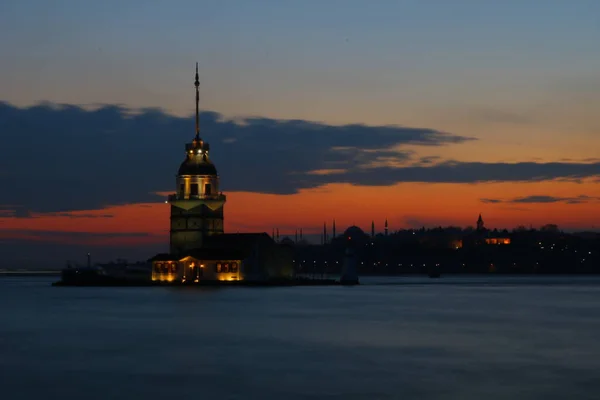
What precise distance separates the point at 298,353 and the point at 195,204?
8479 cm

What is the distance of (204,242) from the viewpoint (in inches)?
5359

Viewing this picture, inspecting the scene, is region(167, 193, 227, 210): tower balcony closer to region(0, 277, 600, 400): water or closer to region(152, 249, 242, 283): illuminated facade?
region(152, 249, 242, 283): illuminated facade

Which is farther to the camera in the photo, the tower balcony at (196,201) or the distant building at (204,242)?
the tower balcony at (196,201)

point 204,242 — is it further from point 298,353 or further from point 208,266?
point 298,353

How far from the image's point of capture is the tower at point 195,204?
136875 mm

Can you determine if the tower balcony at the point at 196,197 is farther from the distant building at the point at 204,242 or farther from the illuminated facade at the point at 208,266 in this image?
the illuminated facade at the point at 208,266

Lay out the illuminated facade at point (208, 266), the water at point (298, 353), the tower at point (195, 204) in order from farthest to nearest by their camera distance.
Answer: the tower at point (195, 204), the illuminated facade at point (208, 266), the water at point (298, 353)

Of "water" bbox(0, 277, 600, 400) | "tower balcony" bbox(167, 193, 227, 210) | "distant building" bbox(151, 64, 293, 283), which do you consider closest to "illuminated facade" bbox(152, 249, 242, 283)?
"distant building" bbox(151, 64, 293, 283)

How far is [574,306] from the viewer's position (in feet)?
327

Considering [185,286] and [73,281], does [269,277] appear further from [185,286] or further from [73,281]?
[73,281]

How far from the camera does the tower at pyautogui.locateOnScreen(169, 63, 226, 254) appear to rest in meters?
137

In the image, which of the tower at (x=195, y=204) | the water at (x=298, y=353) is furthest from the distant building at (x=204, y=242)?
the water at (x=298, y=353)

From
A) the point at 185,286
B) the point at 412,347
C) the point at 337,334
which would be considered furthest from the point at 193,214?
the point at 412,347

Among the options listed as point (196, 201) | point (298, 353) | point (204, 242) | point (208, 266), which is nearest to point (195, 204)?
point (196, 201)
